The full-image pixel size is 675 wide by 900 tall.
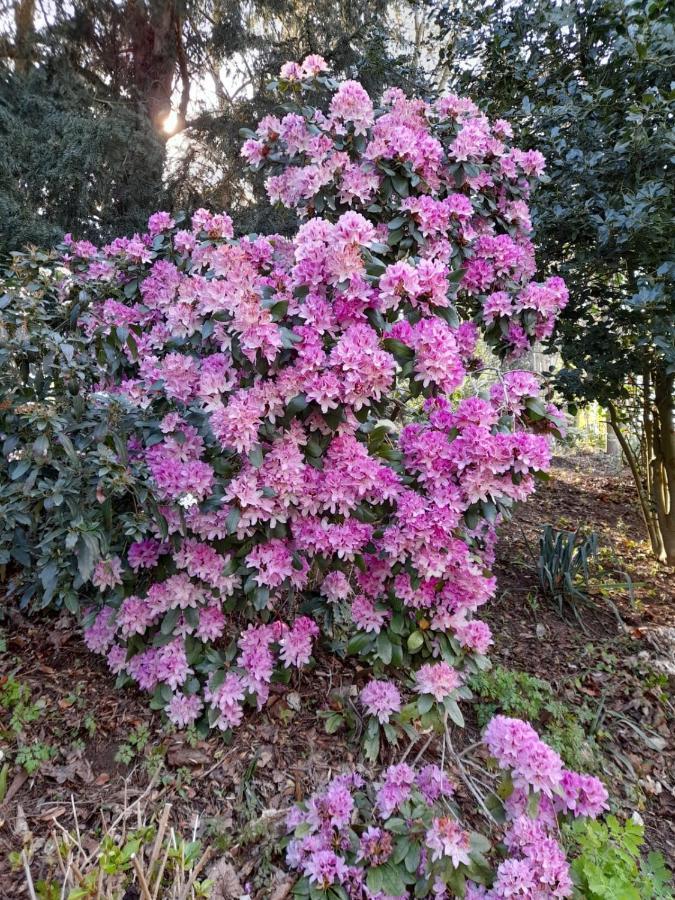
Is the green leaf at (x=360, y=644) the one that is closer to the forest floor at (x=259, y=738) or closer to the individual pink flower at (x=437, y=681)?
the individual pink flower at (x=437, y=681)

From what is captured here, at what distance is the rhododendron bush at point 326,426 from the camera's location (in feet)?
4.96

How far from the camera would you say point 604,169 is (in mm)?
2287

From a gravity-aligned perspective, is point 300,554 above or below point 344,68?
below

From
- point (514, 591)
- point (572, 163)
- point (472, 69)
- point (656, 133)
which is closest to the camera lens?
point (656, 133)

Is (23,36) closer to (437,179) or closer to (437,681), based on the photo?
(437,179)

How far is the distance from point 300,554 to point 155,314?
1068 millimetres

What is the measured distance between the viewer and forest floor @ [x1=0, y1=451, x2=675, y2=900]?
1.48 meters

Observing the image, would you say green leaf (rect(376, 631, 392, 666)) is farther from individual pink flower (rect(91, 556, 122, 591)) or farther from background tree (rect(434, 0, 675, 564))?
background tree (rect(434, 0, 675, 564))

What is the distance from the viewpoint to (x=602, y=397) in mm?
2891

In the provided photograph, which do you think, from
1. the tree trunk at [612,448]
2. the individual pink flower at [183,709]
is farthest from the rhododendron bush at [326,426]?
the tree trunk at [612,448]

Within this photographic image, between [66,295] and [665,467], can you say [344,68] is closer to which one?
[66,295]

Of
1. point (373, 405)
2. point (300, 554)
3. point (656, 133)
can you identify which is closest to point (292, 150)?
point (373, 405)

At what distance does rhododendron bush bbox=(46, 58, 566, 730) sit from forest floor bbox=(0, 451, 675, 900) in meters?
0.14

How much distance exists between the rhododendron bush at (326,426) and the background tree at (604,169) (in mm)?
488
